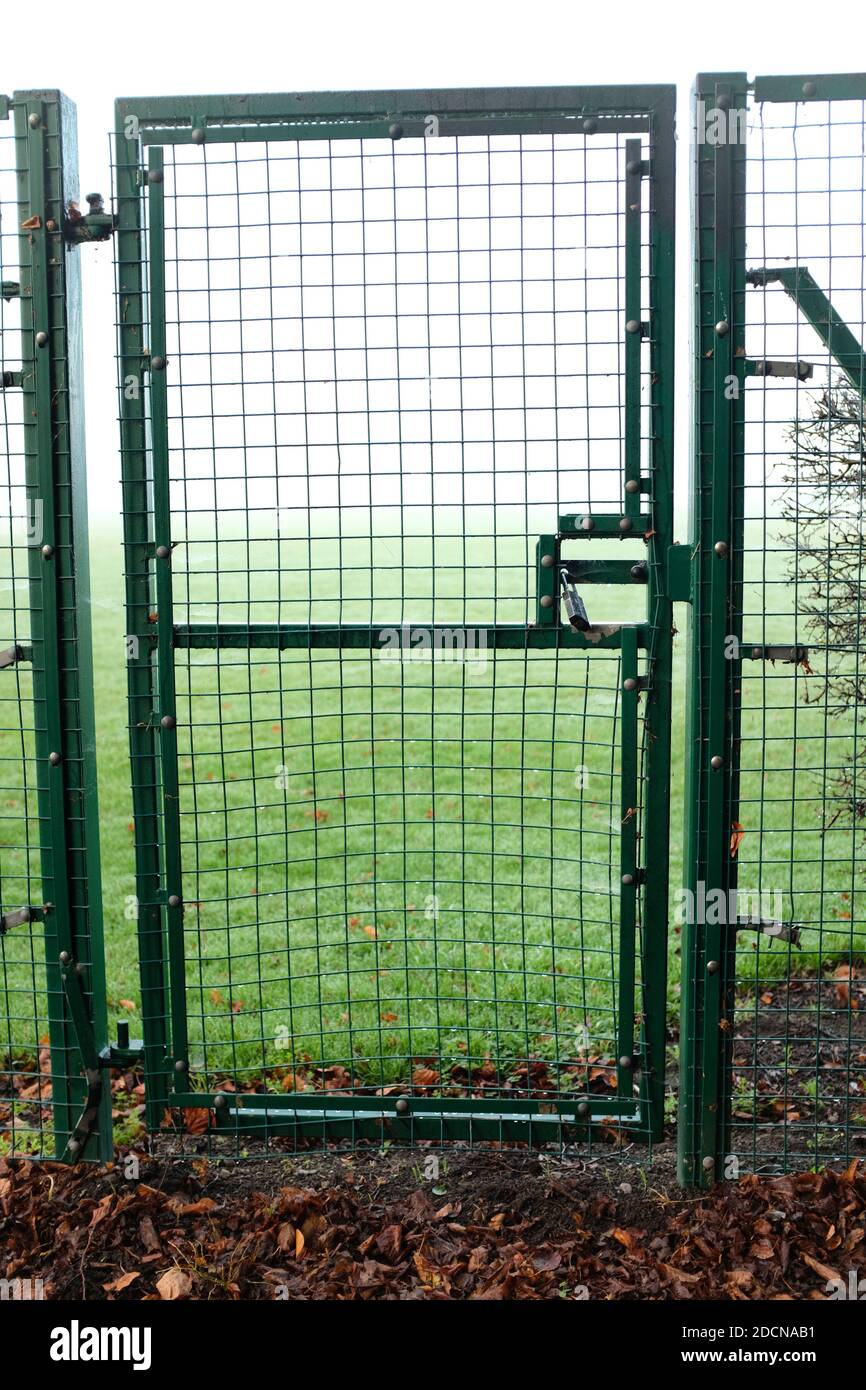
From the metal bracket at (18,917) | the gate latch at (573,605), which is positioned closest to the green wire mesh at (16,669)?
the metal bracket at (18,917)

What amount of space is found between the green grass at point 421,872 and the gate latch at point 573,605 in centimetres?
13

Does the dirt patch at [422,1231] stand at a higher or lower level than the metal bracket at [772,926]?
lower

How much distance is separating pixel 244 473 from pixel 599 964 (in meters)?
2.83

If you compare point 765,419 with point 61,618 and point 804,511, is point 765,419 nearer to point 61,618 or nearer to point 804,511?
point 804,511

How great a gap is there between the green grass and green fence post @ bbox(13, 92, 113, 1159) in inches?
13.2

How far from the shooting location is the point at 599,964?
5.29m

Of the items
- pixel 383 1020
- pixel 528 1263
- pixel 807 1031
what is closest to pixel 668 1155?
pixel 528 1263

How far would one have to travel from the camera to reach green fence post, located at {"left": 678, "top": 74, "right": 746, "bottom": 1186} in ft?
10.6

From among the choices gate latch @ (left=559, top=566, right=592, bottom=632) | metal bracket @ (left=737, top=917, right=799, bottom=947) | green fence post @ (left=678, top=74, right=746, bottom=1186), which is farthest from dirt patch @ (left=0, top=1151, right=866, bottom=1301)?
gate latch @ (left=559, top=566, right=592, bottom=632)

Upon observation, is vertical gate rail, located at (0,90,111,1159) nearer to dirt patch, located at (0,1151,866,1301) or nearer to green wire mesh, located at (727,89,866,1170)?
dirt patch, located at (0,1151,866,1301)

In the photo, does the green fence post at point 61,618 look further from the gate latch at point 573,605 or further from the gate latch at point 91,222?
the gate latch at point 573,605

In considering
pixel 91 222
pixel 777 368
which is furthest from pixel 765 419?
pixel 91 222

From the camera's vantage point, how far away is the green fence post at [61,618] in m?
3.42

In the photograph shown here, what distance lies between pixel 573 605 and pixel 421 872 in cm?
321
